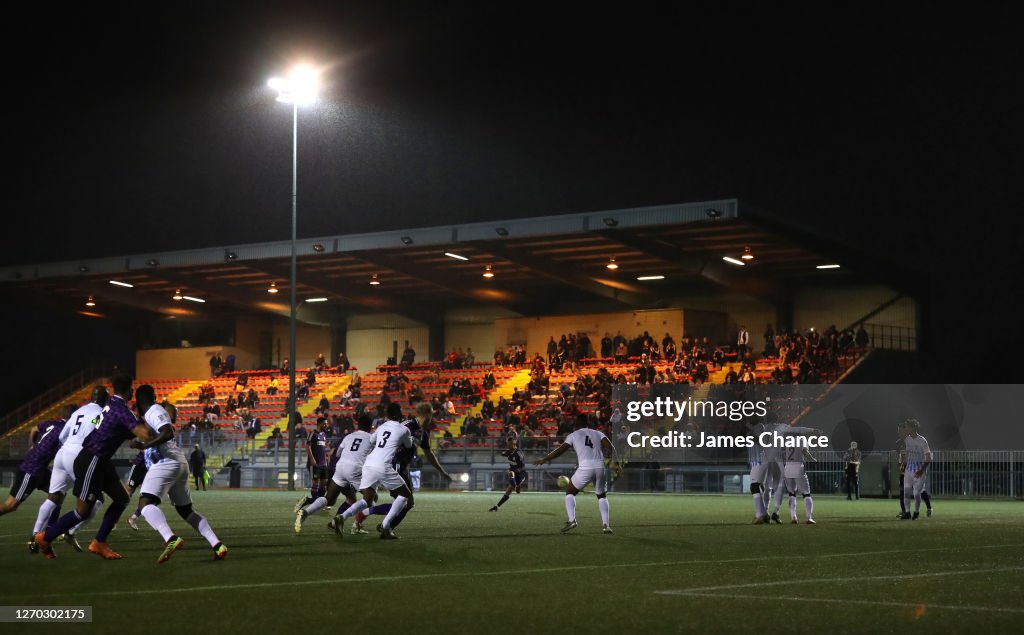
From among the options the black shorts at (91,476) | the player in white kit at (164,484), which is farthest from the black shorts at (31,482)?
the player in white kit at (164,484)

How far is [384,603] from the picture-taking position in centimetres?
959

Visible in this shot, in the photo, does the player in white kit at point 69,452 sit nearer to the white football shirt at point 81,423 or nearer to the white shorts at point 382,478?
the white football shirt at point 81,423

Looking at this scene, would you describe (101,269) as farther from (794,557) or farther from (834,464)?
Answer: (794,557)

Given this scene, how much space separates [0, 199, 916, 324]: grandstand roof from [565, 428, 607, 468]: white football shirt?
71.4 ft

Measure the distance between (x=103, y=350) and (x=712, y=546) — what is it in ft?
185

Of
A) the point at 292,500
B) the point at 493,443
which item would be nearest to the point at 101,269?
the point at 493,443

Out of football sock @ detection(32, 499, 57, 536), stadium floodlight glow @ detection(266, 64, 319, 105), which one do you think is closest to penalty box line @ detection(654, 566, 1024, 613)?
football sock @ detection(32, 499, 57, 536)

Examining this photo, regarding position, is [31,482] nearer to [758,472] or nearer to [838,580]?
[838,580]

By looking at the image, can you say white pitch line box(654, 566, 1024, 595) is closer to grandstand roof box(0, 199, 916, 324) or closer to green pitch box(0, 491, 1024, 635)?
green pitch box(0, 491, 1024, 635)

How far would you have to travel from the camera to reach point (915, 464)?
83.6ft

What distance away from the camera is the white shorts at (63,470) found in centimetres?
1412

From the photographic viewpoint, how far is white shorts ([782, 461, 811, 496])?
77.4ft

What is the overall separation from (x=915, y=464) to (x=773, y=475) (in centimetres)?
373

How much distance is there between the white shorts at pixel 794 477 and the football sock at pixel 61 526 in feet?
44.7
